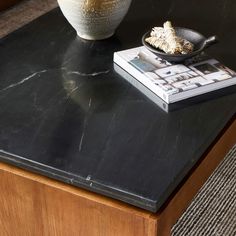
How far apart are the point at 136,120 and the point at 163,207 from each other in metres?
0.22

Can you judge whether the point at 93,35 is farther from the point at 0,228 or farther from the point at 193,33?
the point at 0,228

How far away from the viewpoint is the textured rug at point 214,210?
146cm

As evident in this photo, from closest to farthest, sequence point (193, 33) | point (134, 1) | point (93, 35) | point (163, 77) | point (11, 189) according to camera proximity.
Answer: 1. point (11, 189)
2. point (163, 77)
3. point (193, 33)
4. point (93, 35)
5. point (134, 1)

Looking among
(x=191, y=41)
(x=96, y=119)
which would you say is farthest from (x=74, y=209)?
(x=191, y=41)

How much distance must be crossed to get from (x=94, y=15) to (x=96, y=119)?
38cm

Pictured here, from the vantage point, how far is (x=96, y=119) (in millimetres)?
1058

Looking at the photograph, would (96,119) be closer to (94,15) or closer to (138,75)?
(138,75)

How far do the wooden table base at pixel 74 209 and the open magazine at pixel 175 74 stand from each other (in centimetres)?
11

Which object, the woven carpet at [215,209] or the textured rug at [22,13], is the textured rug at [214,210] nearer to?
the woven carpet at [215,209]

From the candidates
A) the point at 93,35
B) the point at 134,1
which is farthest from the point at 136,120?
the point at 134,1

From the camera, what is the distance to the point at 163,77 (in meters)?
1.16

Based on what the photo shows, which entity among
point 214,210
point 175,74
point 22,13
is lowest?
point 22,13

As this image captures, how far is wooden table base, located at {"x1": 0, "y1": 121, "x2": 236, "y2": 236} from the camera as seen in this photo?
0.90 m

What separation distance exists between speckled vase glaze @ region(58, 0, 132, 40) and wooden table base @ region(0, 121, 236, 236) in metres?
0.45
